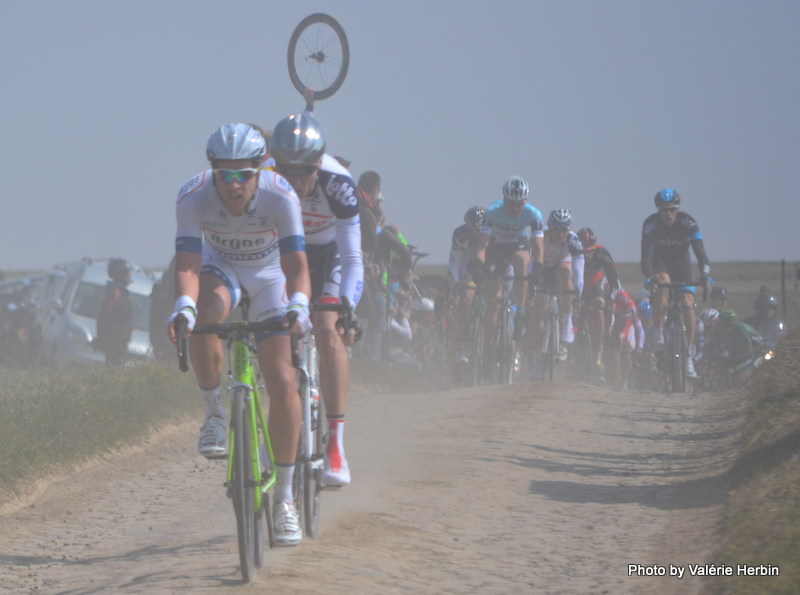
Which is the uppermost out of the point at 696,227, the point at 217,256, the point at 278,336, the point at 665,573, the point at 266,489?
the point at 696,227

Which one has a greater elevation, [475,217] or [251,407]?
[475,217]

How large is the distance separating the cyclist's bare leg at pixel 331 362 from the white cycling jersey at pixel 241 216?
→ 72 centimetres

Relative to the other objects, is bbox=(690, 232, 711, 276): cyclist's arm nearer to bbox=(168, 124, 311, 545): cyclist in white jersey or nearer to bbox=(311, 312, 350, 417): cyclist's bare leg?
Result: bbox=(311, 312, 350, 417): cyclist's bare leg

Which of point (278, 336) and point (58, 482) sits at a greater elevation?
point (278, 336)

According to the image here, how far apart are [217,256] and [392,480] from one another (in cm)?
284

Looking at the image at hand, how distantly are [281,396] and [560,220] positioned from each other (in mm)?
10025

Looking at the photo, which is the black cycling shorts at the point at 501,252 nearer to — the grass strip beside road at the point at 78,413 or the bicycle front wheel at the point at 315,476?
the grass strip beside road at the point at 78,413

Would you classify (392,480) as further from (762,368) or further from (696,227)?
(696,227)

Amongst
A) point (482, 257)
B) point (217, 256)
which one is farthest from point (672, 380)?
point (217, 256)

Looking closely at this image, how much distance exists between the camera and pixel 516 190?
1405 cm

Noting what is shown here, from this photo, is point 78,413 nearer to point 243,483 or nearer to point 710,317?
point 243,483

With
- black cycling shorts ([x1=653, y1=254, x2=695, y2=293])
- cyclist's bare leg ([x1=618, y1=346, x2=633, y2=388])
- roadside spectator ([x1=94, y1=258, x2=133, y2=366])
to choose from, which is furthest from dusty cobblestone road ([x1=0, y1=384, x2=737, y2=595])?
cyclist's bare leg ([x1=618, y1=346, x2=633, y2=388])

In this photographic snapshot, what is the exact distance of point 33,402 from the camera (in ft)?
32.2

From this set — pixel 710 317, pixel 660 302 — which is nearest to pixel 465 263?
pixel 660 302
